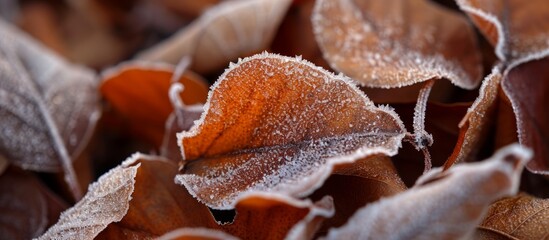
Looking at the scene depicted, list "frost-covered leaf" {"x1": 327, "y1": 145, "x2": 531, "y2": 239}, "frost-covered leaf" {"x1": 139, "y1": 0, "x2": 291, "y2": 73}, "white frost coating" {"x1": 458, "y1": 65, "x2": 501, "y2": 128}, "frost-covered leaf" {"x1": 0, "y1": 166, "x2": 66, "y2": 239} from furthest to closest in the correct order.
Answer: "frost-covered leaf" {"x1": 139, "y1": 0, "x2": 291, "y2": 73}
"frost-covered leaf" {"x1": 0, "y1": 166, "x2": 66, "y2": 239}
"white frost coating" {"x1": 458, "y1": 65, "x2": 501, "y2": 128}
"frost-covered leaf" {"x1": 327, "y1": 145, "x2": 531, "y2": 239}

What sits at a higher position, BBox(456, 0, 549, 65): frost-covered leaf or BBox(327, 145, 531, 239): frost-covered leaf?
BBox(456, 0, 549, 65): frost-covered leaf

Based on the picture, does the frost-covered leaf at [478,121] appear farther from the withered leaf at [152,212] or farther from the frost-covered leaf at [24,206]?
the frost-covered leaf at [24,206]

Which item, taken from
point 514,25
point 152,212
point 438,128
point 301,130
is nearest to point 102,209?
point 152,212

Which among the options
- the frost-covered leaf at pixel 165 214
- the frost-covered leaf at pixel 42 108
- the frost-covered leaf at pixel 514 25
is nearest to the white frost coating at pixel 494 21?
the frost-covered leaf at pixel 514 25

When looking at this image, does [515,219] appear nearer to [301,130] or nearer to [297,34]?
[301,130]

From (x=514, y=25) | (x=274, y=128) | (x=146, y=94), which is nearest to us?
(x=274, y=128)

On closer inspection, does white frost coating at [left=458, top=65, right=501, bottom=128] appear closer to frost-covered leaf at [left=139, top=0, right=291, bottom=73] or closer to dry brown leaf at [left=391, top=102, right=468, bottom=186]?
dry brown leaf at [left=391, top=102, right=468, bottom=186]

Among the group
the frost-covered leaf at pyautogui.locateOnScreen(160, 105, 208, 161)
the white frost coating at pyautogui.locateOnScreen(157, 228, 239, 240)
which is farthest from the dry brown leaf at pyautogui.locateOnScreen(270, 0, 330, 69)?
the white frost coating at pyautogui.locateOnScreen(157, 228, 239, 240)
